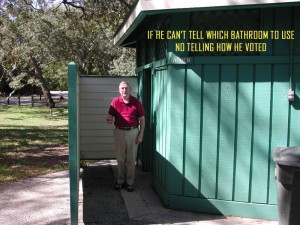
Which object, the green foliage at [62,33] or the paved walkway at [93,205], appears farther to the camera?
the green foliage at [62,33]

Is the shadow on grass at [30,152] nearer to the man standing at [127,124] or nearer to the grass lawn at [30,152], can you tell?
the grass lawn at [30,152]

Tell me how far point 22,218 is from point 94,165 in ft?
11.5

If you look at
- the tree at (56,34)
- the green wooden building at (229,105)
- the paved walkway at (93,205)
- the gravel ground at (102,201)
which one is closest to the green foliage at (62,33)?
the tree at (56,34)

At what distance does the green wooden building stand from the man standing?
938 millimetres

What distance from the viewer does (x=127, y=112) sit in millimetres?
6387

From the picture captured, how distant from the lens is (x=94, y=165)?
8969mm

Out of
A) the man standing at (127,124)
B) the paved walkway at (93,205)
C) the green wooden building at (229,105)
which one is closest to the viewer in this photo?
the green wooden building at (229,105)

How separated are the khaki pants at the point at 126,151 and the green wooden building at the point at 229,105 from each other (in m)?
1.08

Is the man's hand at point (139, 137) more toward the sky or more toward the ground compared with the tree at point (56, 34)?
more toward the ground

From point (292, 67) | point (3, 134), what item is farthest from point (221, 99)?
point (3, 134)

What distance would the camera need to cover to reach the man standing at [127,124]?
20.9 ft

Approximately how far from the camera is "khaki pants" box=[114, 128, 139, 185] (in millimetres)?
6480

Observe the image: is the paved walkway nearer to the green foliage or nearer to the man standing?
the man standing

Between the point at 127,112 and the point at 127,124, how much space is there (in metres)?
0.19
